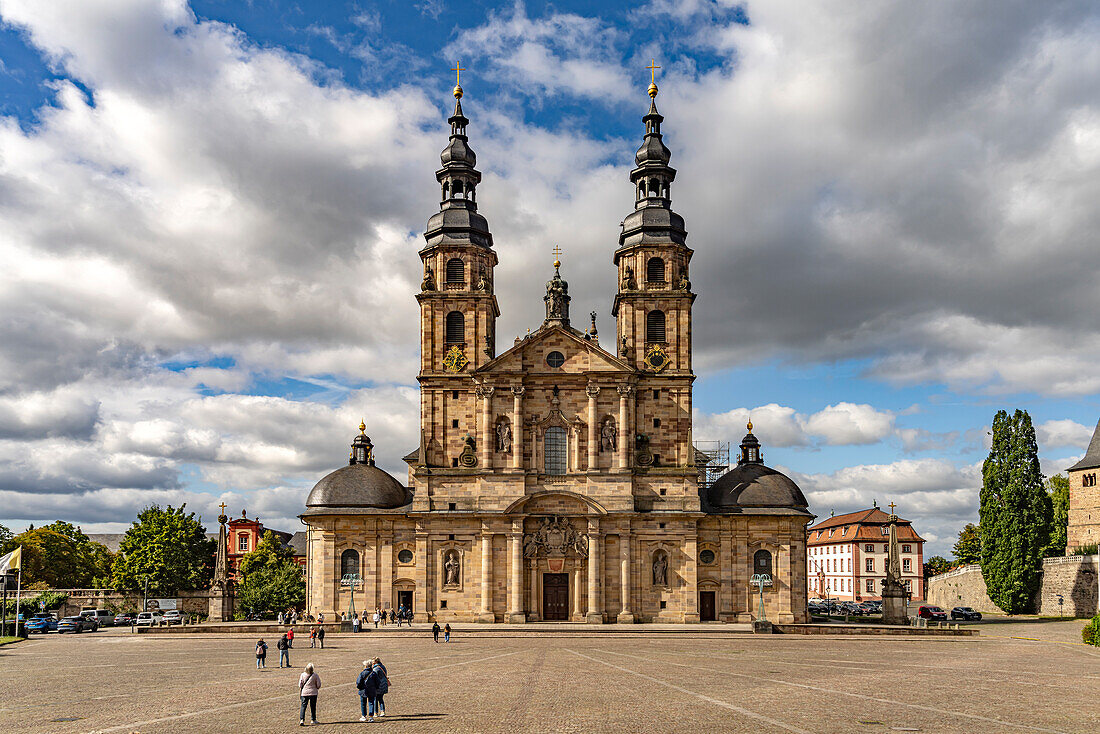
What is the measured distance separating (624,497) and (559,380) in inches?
357

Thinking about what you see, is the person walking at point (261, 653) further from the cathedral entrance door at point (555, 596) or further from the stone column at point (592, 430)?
the stone column at point (592, 430)

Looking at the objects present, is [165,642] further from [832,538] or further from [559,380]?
[832,538]

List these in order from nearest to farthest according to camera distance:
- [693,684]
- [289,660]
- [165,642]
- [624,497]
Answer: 1. [693,684]
2. [289,660]
3. [165,642]
4. [624,497]

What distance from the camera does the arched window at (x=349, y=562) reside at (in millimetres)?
63809

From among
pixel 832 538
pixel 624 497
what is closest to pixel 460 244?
pixel 624 497

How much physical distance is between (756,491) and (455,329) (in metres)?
24.0

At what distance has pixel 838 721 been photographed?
2191 centimetres

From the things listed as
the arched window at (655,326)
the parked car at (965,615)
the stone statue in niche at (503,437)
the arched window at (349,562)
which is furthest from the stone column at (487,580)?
the parked car at (965,615)

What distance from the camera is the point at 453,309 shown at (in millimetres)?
67500

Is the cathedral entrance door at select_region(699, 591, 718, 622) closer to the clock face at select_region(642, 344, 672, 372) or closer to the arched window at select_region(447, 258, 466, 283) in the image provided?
the clock face at select_region(642, 344, 672, 372)

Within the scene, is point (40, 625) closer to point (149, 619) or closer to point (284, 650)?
point (149, 619)

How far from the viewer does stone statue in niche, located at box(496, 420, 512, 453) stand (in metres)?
63.8

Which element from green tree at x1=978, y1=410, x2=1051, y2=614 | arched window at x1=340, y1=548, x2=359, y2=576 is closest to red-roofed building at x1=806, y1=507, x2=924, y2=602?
green tree at x1=978, y1=410, x2=1051, y2=614

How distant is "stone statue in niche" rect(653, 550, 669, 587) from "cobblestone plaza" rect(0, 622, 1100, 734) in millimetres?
13823
